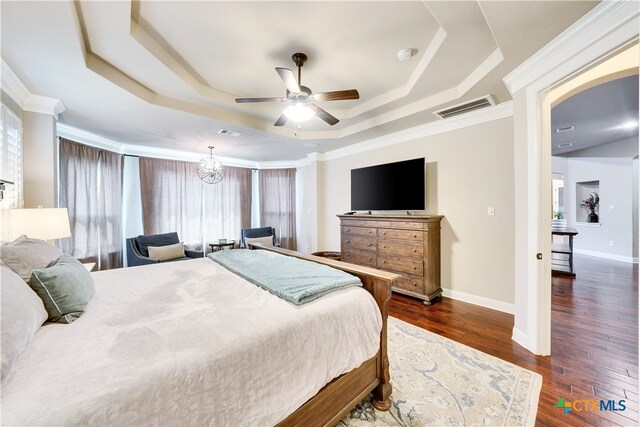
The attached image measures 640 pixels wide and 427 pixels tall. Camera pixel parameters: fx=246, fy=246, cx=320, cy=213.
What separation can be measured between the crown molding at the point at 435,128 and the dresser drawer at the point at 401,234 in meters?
1.52

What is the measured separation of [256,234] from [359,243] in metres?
2.50

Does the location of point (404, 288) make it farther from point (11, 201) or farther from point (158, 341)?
point (11, 201)

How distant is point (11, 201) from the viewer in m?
2.37

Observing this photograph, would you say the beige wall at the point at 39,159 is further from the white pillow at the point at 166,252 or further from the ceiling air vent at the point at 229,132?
the ceiling air vent at the point at 229,132

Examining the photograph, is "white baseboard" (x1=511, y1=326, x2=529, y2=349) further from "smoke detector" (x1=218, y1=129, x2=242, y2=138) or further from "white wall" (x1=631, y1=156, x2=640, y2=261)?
"white wall" (x1=631, y1=156, x2=640, y2=261)

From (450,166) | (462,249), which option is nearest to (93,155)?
(450,166)

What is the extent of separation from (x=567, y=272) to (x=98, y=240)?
8.25 metres

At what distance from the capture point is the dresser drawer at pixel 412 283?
3369mm

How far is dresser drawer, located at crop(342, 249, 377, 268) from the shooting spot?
395 cm

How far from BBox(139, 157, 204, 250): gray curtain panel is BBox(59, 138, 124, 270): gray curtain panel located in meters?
0.40

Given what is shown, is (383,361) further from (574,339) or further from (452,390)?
(574,339)

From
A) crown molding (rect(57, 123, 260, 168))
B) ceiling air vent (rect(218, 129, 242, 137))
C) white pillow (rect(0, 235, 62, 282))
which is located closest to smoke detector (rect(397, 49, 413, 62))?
ceiling air vent (rect(218, 129, 242, 137))

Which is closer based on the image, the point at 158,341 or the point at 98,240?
the point at 158,341

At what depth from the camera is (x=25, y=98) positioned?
2.54 m
